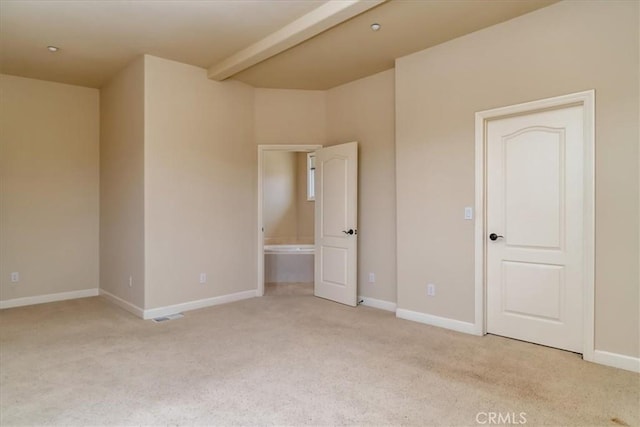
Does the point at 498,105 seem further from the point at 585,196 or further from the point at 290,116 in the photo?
the point at 290,116

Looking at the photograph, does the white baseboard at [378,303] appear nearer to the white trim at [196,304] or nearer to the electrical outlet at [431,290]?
the electrical outlet at [431,290]

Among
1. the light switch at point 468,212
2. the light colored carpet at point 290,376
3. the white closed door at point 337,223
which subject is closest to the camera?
the light colored carpet at point 290,376

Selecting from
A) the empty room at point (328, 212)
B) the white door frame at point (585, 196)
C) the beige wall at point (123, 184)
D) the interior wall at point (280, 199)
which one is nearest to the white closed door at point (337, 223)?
the empty room at point (328, 212)

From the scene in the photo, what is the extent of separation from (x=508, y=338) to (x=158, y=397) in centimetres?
294

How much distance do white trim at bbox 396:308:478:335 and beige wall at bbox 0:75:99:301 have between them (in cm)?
432

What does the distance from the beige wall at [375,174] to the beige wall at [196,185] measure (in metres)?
1.45

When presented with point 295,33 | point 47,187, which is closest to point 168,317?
point 47,187

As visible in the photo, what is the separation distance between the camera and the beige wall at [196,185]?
4145 millimetres

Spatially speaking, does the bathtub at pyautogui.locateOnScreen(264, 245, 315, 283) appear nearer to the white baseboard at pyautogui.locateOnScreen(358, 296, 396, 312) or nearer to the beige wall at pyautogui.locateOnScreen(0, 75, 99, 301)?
the white baseboard at pyautogui.locateOnScreen(358, 296, 396, 312)

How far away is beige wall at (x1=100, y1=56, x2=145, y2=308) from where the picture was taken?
4172 mm

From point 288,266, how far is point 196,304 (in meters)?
1.95

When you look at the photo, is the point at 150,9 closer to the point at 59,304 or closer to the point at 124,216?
the point at 124,216

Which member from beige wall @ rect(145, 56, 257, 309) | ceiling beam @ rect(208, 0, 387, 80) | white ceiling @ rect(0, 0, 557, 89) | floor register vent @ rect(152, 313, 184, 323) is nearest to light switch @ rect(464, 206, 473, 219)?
white ceiling @ rect(0, 0, 557, 89)

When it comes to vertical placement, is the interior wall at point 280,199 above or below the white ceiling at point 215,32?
below
